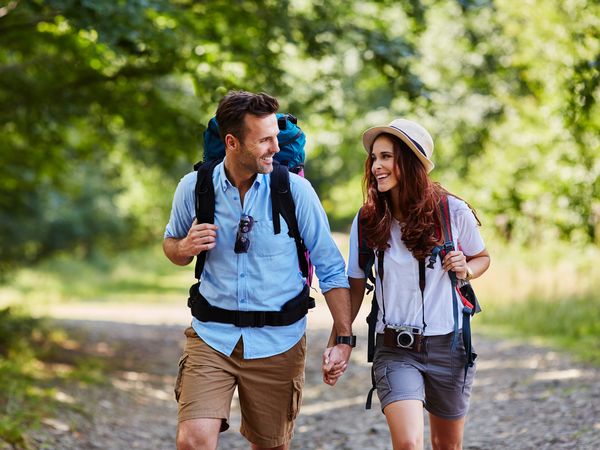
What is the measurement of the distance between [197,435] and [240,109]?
4.76ft

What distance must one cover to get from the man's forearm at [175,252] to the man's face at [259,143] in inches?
19.7

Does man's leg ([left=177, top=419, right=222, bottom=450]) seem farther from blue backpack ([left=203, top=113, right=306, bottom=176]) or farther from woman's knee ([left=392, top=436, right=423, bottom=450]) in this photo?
blue backpack ([left=203, top=113, right=306, bottom=176])

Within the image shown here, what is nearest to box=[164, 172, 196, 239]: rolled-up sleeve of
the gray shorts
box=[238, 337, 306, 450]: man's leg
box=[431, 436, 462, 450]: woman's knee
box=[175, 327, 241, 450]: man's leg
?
box=[175, 327, 241, 450]: man's leg

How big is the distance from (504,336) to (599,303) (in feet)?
4.38

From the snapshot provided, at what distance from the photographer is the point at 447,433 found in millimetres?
4562

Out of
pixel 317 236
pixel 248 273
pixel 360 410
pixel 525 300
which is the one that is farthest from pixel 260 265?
pixel 525 300

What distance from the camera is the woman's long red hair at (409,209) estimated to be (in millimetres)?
4375

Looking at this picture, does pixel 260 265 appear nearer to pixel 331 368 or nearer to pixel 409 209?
pixel 331 368

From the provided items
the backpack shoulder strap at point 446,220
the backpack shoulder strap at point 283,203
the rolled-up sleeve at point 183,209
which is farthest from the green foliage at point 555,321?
the rolled-up sleeve at point 183,209

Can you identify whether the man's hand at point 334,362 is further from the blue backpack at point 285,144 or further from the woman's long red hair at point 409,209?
the blue backpack at point 285,144

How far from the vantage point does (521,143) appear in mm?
18406

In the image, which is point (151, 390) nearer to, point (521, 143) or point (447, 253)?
point (447, 253)

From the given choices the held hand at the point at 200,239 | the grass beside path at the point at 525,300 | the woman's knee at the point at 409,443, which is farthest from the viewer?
the grass beside path at the point at 525,300

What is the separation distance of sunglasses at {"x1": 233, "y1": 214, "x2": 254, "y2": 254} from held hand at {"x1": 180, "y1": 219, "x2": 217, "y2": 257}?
0.36 ft
